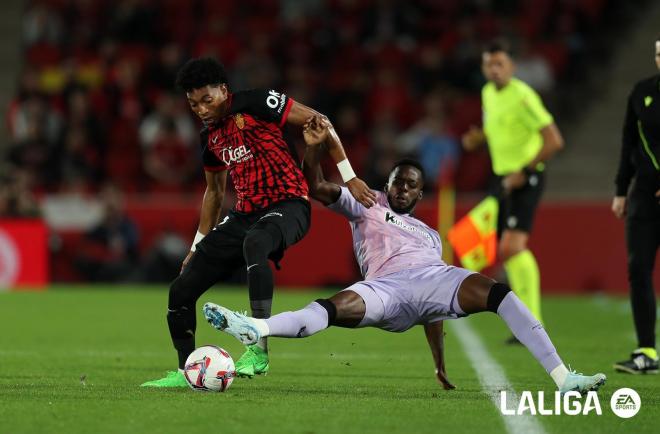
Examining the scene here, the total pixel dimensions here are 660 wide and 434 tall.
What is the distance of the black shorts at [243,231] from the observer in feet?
22.9

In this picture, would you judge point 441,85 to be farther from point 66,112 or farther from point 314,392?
point 314,392

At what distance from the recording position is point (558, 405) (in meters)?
6.21

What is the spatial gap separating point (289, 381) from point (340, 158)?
1.38 m

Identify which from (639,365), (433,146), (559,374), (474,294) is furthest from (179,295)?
(433,146)

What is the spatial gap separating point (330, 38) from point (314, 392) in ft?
45.9

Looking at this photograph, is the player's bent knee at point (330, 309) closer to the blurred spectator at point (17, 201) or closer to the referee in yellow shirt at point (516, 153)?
the referee in yellow shirt at point (516, 153)

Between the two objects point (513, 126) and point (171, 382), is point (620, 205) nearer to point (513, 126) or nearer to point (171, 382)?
point (513, 126)

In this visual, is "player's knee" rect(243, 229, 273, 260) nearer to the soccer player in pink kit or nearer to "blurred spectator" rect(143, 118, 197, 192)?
the soccer player in pink kit

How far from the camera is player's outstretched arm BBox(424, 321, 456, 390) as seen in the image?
6.98 metres

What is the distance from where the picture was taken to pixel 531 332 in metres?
6.50

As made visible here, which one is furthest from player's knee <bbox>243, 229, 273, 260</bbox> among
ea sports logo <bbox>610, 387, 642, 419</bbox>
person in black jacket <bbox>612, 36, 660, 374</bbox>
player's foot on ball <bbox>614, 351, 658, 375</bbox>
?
person in black jacket <bbox>612, 36, 660, 374</bbox>

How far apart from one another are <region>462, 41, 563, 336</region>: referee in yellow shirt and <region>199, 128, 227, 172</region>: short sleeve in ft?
11.8

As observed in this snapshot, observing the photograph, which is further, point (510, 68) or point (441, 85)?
point (441, 85)

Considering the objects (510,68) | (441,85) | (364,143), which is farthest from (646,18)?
(510,68)
